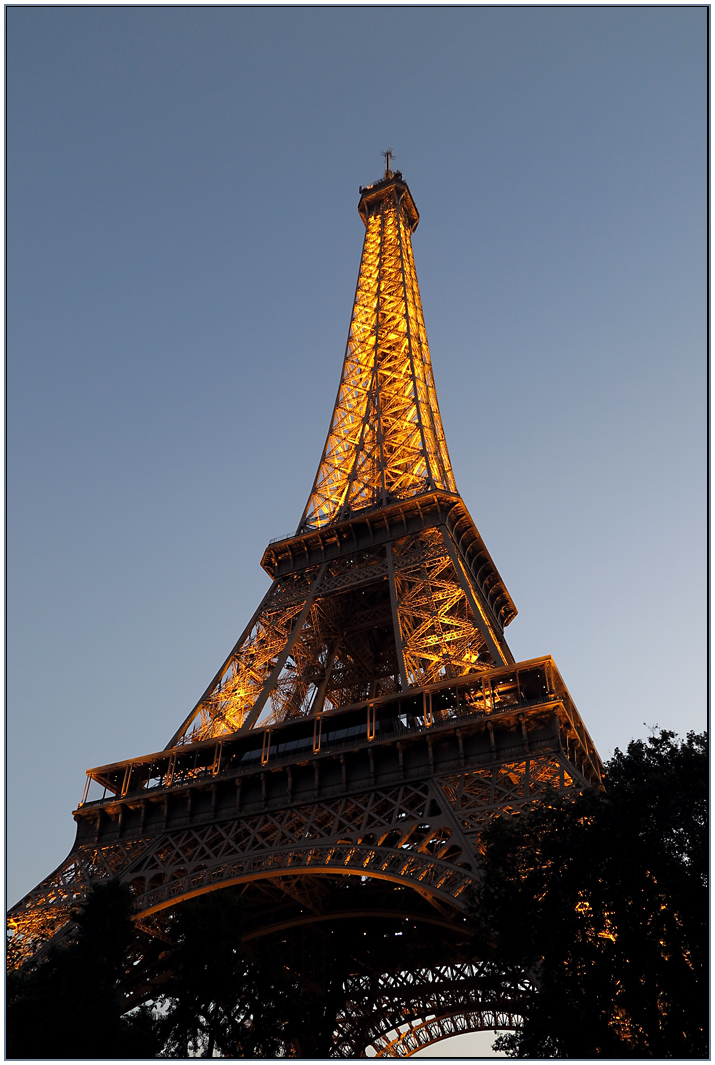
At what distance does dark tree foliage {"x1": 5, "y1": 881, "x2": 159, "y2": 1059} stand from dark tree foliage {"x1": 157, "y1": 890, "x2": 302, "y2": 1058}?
165cm

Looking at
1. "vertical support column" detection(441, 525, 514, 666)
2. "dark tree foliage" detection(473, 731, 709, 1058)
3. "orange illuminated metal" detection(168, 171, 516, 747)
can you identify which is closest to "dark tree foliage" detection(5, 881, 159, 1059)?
"dark tree foliage" detection(473, 731, 709, 1058)

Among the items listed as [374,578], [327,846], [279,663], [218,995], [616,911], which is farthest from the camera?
[374,578]

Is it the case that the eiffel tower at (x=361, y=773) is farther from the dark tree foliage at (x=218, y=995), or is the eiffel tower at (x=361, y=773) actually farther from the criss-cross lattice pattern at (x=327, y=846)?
the dark tree foliage at (x=218, y=995)

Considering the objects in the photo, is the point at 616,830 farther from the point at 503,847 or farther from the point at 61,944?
the point at 61,944

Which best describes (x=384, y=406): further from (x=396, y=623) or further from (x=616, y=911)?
(x=616, y=911)

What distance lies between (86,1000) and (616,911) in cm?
1101

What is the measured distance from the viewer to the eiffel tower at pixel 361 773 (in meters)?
24.0

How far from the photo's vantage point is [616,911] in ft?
54.5

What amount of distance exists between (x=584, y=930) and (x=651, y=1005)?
1.80 m

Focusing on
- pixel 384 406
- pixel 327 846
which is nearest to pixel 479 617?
pixel 327 846

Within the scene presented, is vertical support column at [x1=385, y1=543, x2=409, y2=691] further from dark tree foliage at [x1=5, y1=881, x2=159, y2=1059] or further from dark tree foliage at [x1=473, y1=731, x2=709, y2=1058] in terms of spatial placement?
dark tree foliage at [x1=5, y1=881, x2=159, y2=1059]

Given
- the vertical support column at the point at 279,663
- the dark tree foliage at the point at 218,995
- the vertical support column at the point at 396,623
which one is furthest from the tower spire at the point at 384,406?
the dark tree foliage at the point at 218,995

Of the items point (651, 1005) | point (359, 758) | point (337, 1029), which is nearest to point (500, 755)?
point (359, 758)

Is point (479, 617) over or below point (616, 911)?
over
